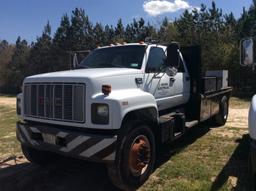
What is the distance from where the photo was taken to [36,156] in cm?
709

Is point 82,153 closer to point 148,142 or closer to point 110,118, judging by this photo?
point 110,118

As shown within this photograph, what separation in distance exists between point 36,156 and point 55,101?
1.69m

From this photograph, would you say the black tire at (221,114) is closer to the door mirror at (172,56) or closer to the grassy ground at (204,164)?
the grassy ground at (204,164)

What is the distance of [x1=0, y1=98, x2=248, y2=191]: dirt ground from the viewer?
6234 mm

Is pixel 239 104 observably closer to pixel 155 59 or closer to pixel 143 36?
pixel 143 36

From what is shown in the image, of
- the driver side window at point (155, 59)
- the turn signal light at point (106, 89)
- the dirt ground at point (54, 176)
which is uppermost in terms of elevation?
the driver side window at point (155, 59)

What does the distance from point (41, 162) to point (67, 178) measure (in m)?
0.82

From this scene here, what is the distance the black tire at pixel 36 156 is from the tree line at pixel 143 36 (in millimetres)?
19552

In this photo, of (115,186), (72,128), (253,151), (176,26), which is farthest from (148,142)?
(176,26)

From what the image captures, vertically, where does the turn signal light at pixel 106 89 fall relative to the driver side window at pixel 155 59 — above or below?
below

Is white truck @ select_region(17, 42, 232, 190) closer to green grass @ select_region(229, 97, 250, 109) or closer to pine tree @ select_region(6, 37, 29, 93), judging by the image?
green grass @ select_region(229, 97, 250, 109)

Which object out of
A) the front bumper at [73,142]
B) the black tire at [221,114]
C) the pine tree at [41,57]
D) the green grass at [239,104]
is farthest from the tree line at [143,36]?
the front bumper at [73,142]

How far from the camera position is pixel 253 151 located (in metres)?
4.52

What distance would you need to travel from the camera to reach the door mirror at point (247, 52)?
5.09 m
